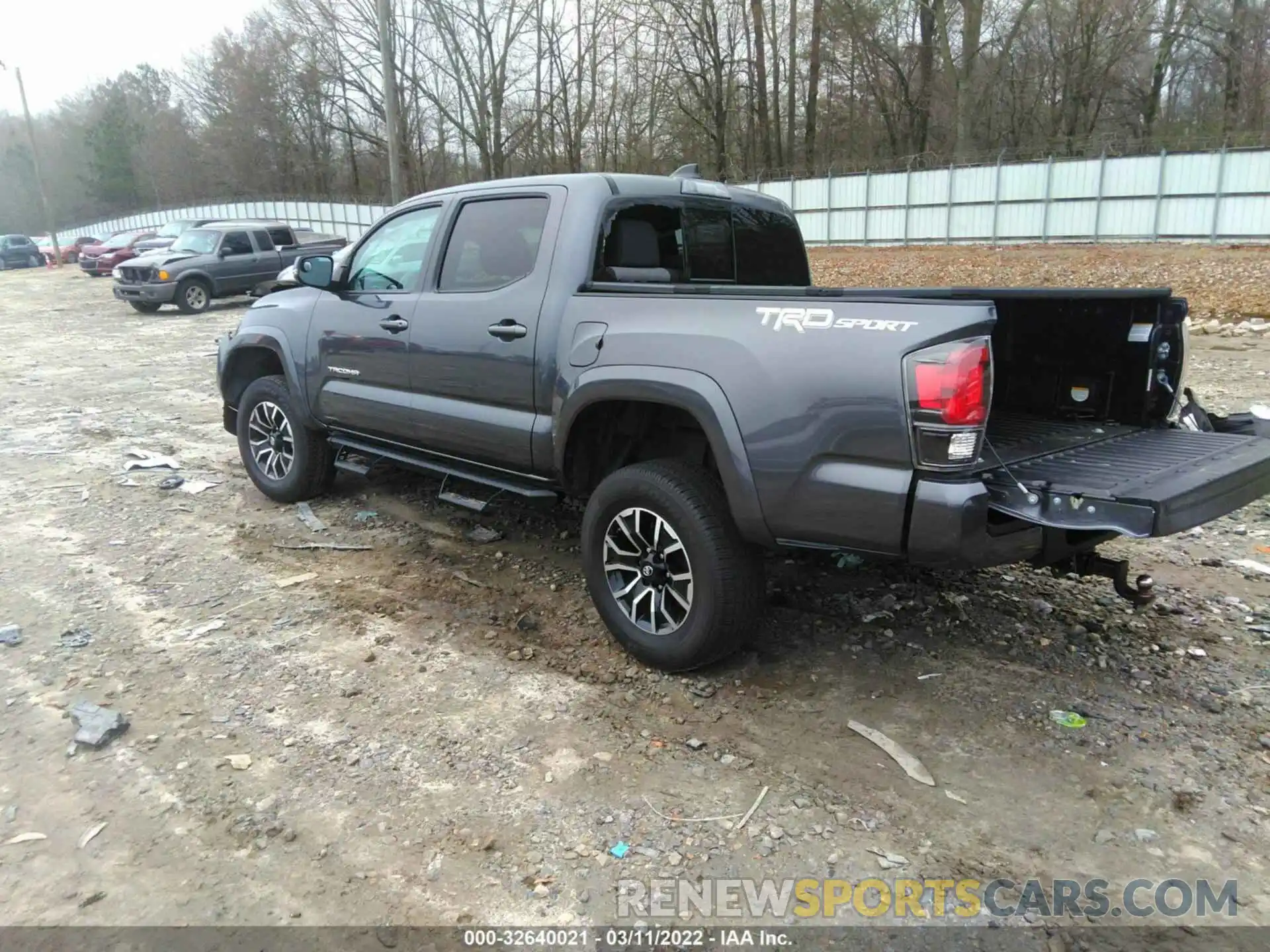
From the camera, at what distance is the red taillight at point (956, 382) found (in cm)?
279

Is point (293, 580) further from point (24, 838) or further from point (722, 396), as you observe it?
point (722, 396)

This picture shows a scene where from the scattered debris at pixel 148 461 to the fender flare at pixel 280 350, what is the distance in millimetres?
1603

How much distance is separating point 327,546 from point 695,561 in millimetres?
2850

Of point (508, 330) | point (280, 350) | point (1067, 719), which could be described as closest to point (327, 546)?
point (280, 350)

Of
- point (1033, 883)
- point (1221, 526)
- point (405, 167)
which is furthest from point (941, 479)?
point (405, 167)

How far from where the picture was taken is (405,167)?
38.8 meters

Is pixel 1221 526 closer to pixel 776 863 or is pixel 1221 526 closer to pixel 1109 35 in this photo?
pixel 776 863

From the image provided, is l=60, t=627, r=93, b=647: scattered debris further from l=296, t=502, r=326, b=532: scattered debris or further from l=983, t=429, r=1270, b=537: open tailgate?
l=983, t=429, r=1270, b=537: open tailgate

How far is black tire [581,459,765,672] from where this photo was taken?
341 cm

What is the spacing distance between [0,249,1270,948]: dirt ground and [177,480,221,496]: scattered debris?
3.37 feet

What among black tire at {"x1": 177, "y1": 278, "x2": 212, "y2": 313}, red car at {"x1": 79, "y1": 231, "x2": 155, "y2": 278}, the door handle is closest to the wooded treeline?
red car at {"x1": 79, "y1": 231, "x2": 155, "y2": 278}

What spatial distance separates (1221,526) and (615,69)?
34.9 metres

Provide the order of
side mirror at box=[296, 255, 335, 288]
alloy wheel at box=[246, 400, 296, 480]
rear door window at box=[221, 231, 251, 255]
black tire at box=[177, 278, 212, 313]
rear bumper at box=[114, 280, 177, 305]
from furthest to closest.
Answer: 1. rear door window at box=[221, 231, 251, 255]
2. black tire at box=[177, 278, 212, 313]
3. rear bumper at box=[114, 280, 177, 305]
4. alloy wheel at box=[246, 400, 296, 480]
5. side mirror at box=[296, 255, 335, 288]

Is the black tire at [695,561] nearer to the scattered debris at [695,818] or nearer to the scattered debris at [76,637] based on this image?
the scattered debris at [695,818]
